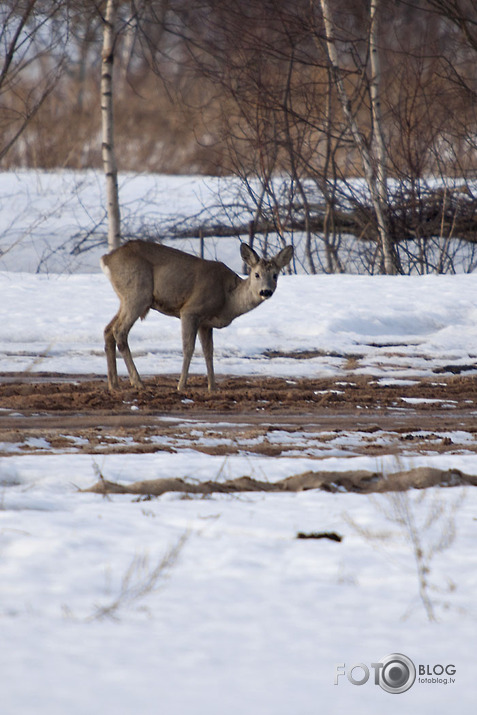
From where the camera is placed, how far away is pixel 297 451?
5.84 metres

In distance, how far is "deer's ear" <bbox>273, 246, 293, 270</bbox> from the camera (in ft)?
32.9

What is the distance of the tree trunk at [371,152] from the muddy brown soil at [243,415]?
833 cm

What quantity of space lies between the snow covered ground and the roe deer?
400 centimetres

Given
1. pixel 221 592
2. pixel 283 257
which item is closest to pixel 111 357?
pixel 283 257

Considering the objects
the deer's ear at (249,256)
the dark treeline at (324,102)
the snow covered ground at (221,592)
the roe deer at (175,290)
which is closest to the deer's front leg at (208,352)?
the roe deer at (175,290)

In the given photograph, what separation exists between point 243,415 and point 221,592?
16.0 feet

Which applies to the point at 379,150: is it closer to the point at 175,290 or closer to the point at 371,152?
the point at 371,152

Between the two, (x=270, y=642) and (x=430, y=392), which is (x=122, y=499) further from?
(x=430, y=392)

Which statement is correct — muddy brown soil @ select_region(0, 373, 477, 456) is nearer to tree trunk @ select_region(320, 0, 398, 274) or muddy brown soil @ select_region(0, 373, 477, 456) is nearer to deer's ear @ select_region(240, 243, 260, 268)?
deer's ear @ select_region(240, 243, 260, 268)

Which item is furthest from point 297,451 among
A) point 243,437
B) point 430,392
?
point 430,392

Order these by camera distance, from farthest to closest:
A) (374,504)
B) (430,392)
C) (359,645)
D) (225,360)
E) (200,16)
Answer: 1. (200,16)
2. (225,360)
3. (430,392)
4. (374,504)
5. (359,645)

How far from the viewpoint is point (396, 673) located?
244 cm

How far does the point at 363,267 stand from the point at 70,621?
18215 millimetres

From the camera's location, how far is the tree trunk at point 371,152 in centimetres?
1806
